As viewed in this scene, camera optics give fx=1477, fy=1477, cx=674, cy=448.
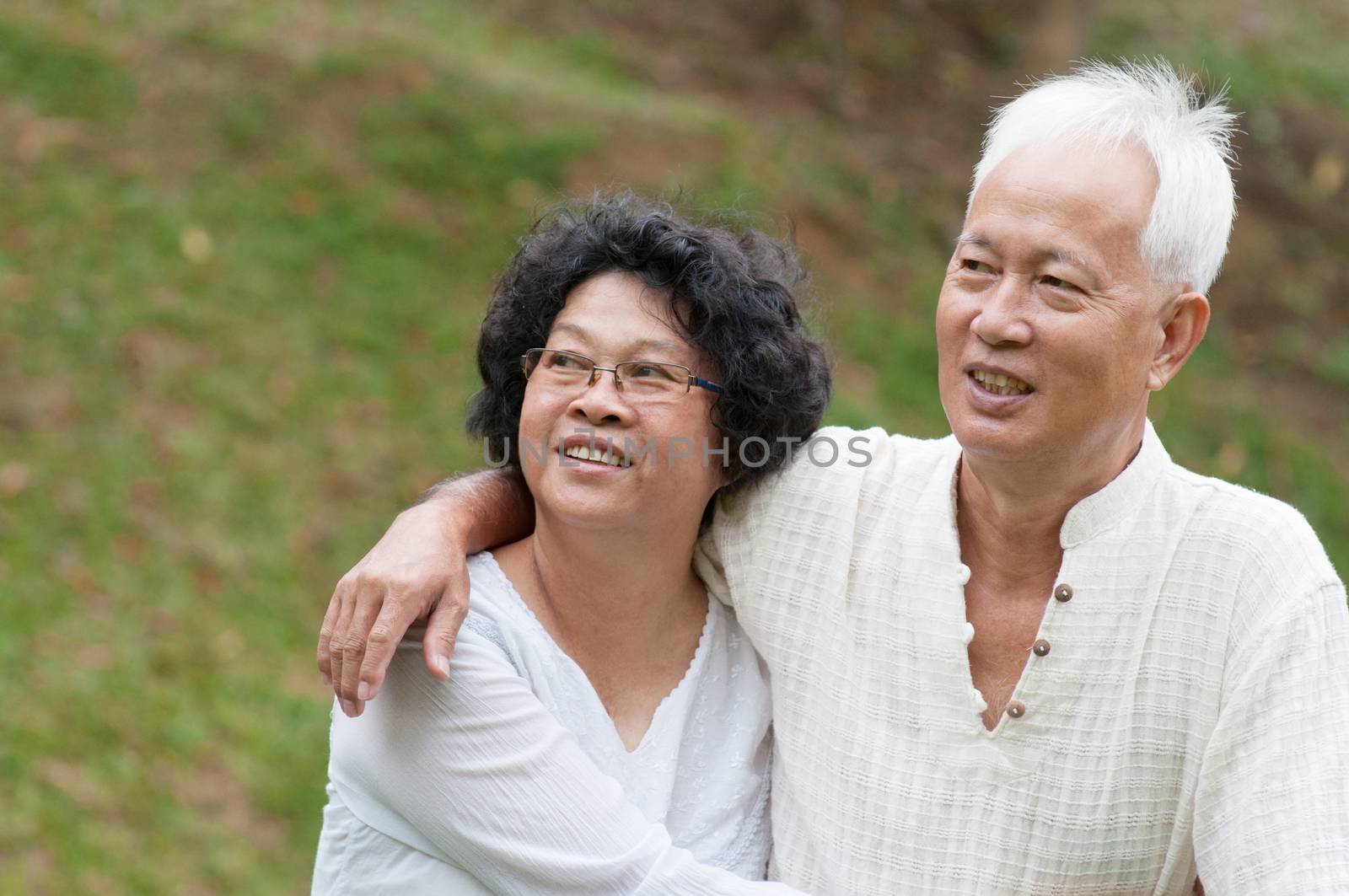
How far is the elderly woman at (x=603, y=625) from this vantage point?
7.92 ft

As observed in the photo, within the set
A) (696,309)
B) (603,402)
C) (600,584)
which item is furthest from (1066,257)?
(600,584)

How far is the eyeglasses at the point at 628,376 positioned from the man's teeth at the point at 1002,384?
21.3 inches

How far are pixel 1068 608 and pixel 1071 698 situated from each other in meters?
0.15

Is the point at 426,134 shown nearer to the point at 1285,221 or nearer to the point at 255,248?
the point at 255,248

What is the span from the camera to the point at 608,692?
274cm

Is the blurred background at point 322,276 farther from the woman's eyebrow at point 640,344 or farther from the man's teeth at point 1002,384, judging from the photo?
the man's teeth at point 1002,384

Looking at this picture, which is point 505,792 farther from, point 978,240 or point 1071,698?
point 978,240

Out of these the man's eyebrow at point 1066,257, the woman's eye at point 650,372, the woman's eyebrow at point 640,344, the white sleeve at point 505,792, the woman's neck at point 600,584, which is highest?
the man's eyebrow at point 1066,257

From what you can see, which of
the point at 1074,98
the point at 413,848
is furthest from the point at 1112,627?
the point at 413,848

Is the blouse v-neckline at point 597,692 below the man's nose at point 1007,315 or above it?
below

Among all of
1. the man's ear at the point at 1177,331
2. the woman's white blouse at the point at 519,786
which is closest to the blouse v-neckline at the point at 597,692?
the woman's white blouse at the point at 519,786

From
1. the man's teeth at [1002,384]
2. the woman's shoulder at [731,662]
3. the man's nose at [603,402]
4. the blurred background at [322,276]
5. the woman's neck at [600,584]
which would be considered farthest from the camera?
the blurred background at [322,276]

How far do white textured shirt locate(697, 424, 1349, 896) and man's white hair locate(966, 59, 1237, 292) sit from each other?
38 cm

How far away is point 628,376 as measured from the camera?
8.71 feet
